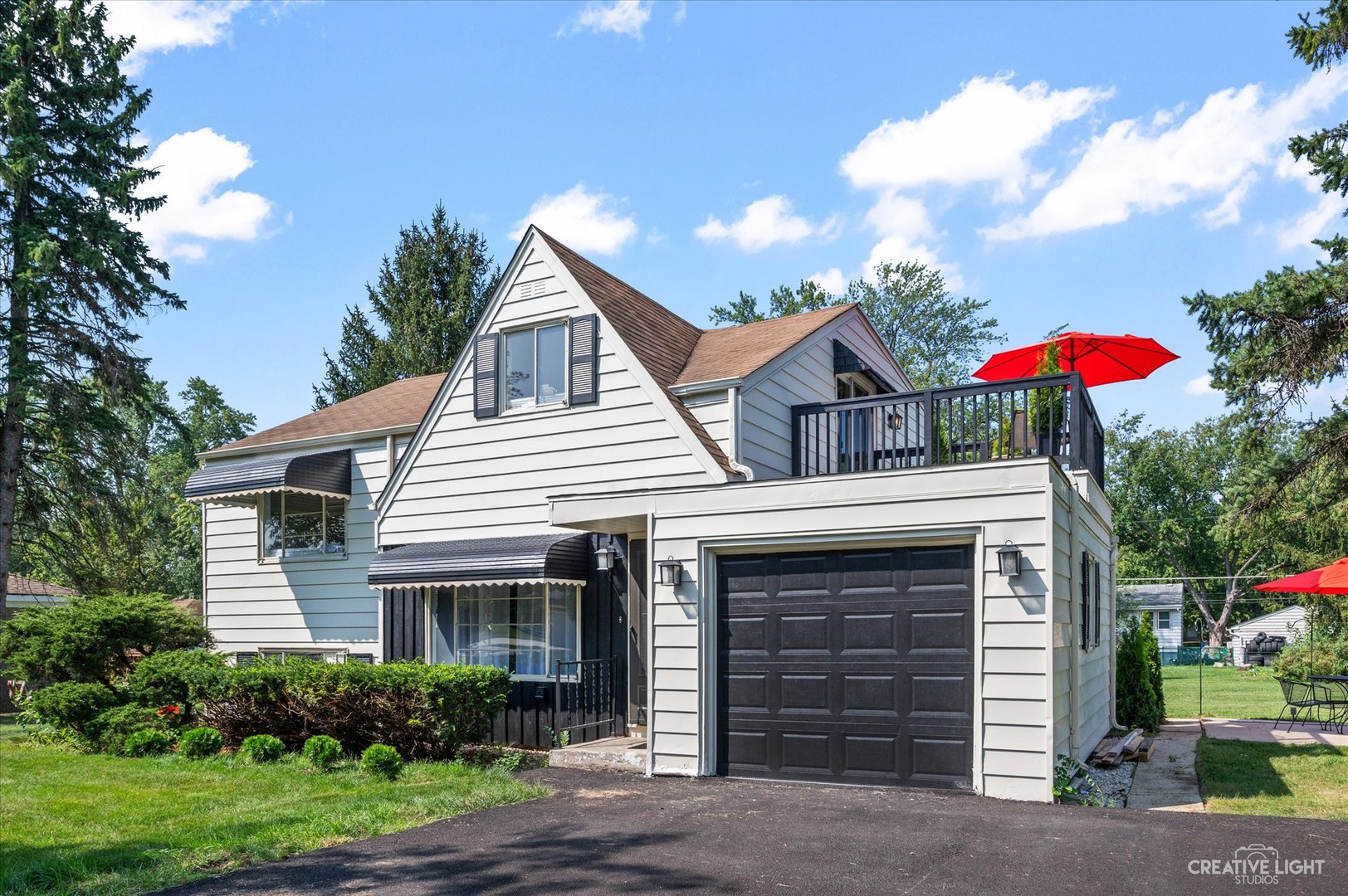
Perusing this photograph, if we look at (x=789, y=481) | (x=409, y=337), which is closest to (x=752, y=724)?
(x=789, y=481)

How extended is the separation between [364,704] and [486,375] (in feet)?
15.5

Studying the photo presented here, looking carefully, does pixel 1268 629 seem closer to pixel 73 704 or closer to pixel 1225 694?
pixel 1225 694

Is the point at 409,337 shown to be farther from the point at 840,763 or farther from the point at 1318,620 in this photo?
the point at 1318,620

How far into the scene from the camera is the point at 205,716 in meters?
12.4

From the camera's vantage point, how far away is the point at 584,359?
506 inches

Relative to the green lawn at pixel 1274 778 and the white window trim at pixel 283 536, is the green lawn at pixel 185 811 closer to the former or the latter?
A: the white window trim at pixel 283 536

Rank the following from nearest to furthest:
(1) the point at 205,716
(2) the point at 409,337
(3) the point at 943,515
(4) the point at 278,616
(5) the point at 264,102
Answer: (3) the point at 943,515 → (1) the point at 205,716 → (5) the point at 264,102 → (4) the point at 278,616 → (2) the point at 409,337

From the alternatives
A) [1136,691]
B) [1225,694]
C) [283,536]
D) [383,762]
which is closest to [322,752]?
[383,762]

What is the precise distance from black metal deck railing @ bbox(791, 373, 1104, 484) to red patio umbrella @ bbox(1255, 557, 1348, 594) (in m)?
3.65

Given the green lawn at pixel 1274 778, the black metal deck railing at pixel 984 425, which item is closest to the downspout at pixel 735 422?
the black metal deck railing at pixel 984 425

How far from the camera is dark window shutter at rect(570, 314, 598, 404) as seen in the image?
12758mm

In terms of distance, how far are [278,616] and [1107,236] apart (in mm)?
21292

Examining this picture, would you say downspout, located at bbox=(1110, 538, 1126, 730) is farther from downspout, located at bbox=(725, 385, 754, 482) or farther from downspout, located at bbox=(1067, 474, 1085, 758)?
downspout, located at bbox=(725, 385, 754, 482)

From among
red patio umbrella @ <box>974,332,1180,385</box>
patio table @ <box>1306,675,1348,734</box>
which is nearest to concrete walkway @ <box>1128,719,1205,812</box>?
patio table @ <box>1306,675,1348,734</box>
